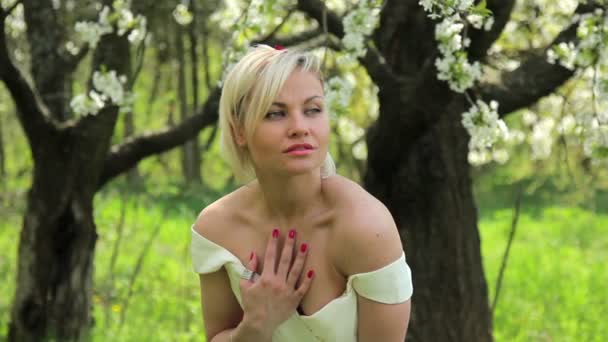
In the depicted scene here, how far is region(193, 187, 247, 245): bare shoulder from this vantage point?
2.34 metres

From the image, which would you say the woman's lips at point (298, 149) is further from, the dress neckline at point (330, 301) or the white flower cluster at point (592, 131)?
the white flower cluster at point (592, 131)

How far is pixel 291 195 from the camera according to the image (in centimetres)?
224

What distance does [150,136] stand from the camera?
5.45 metres

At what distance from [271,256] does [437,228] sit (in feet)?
6.38

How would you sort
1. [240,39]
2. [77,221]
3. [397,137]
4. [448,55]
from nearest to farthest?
[448,55], [240,39], [397,137], [77,221]

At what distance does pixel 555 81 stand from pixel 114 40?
2.31 metres

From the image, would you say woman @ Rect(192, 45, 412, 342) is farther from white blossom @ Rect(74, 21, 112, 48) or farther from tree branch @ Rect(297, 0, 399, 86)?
white blossom @ Rect(74, 21, 112, 48)

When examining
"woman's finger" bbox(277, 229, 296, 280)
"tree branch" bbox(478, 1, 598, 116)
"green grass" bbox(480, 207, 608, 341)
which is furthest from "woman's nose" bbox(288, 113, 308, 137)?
"green grass" bbox(480, 207, 608, 341)

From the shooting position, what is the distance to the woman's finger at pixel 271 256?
7.27 feet

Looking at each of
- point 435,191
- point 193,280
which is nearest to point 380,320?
point 435,191

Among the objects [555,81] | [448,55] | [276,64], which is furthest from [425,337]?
[276,64]

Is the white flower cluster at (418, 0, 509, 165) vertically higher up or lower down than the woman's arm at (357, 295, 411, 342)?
higher up

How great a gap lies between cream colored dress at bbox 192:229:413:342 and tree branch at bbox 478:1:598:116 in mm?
1811

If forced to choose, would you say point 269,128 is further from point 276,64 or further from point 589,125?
point 589,125
